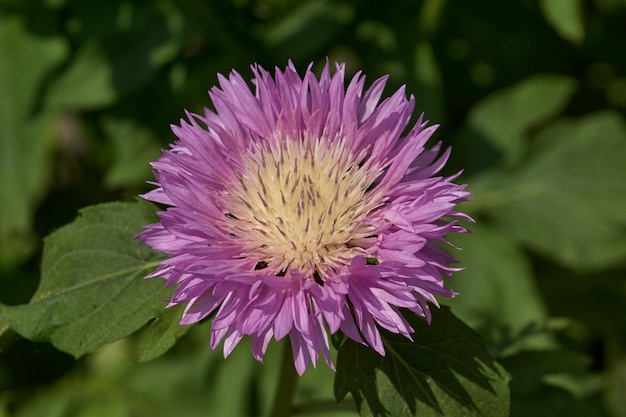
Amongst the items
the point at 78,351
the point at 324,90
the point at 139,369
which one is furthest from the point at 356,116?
the point at 139,369

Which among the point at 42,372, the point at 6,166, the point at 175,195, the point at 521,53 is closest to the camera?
the point at 175,195

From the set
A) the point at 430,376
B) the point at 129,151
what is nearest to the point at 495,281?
the point at 129,151

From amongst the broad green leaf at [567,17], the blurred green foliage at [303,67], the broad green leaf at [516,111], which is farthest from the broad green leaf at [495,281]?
the broad green leaf at [567,17]

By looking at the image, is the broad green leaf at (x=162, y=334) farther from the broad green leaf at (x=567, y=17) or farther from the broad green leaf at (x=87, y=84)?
the broad green leaf at (x=567, y=17)

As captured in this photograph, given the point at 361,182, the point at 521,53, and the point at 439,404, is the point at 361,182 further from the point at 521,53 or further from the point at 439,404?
the point at 521,53

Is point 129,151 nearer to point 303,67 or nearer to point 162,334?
point 303,67

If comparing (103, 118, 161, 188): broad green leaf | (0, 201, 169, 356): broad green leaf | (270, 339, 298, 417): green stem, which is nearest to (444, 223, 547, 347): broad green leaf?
(103, 118, 161, 188): broad green leaf
